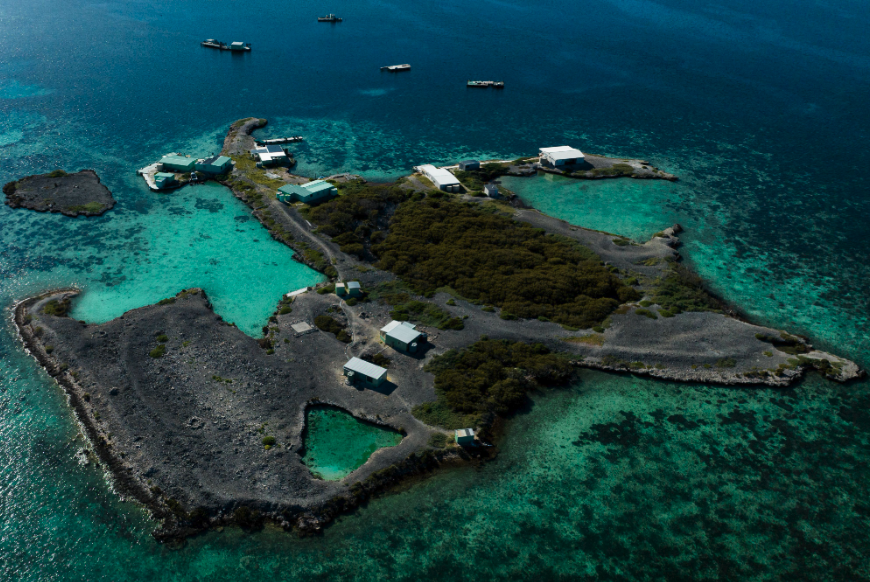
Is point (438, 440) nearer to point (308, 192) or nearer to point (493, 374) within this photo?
point (493, 374)

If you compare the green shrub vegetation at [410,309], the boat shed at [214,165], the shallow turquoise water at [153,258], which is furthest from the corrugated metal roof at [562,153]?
the boat shed at [214,165]

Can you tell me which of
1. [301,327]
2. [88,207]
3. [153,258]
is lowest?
[88,207]

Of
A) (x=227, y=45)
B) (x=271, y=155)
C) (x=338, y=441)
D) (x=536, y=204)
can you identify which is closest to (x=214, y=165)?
(x=271, y=155)

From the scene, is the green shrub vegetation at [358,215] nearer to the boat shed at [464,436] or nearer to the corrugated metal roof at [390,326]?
the corrugated metal roof at [390,326]

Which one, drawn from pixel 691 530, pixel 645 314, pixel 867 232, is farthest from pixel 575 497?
pixel 867 232

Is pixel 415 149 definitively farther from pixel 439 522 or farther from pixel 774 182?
pixel 439 522

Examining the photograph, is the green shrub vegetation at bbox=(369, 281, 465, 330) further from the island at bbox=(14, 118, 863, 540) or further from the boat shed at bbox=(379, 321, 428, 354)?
the boat shed at bbox=(379, 321, 428, 354)

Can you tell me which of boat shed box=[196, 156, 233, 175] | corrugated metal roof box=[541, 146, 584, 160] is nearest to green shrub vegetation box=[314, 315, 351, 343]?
boat shed box=[196, 156, 233, 175]
